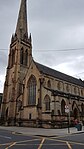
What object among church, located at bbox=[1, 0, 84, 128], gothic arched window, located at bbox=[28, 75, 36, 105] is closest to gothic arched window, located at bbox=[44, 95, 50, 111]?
church, located at bbox=[1, 0, 84, 128]

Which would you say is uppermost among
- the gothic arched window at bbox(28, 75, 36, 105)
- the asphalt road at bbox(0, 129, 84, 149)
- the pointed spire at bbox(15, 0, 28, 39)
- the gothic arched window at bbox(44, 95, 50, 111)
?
the pointed spire at bbox(15, 0, 28, 39)

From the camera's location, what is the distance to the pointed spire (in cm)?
5761

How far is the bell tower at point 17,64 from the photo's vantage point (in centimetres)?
4804

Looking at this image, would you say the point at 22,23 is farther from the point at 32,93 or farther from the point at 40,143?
the point at 40,143

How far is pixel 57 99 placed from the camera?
38219 millimetres

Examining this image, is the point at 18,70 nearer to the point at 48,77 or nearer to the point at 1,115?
the point at 48,77

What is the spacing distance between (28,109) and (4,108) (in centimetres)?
1304

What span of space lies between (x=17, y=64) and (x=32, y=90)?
1223cm

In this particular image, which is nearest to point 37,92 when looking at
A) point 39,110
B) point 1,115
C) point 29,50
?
point 39,110

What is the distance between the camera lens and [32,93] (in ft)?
141

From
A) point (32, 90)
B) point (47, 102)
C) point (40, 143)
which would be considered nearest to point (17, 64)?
point (32, 90)

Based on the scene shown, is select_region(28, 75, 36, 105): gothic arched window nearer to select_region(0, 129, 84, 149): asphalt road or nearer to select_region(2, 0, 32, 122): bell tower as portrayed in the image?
select_region(2, 0, 32, 122): bell tower

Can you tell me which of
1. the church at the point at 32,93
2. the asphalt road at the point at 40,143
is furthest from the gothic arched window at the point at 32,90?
the asphalt road at the point at 40,143

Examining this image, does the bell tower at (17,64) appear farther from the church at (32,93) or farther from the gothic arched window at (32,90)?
the gothic arched window at (32,90)
